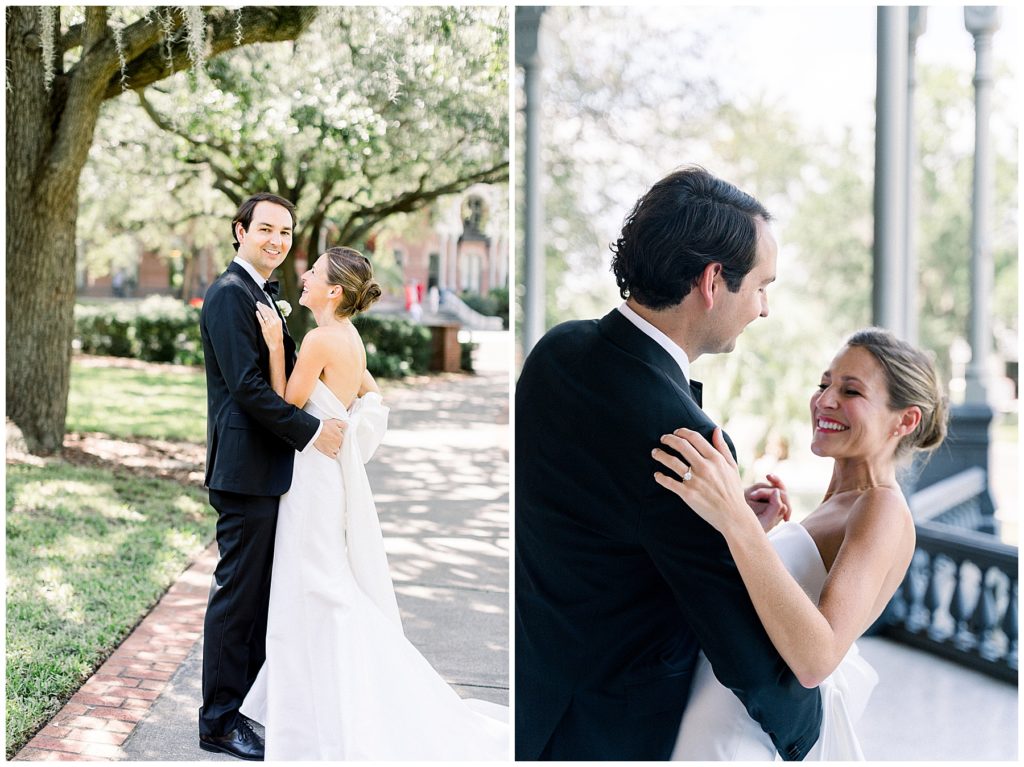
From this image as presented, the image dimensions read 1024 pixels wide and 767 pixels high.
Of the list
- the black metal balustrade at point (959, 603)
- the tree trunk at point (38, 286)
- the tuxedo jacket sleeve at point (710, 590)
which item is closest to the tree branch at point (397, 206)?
the tree trunk at point (38, 286)

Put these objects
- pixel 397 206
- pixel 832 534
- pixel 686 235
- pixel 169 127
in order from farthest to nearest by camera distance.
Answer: pixel 169 127, pixel 397 206, pixel 832 534, pixel 686 235

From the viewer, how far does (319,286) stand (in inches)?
98.4

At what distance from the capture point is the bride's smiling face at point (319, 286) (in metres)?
2.49

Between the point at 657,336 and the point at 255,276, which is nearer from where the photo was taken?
the point at 657,336

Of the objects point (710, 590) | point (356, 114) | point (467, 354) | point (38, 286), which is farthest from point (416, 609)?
point (38, 286)

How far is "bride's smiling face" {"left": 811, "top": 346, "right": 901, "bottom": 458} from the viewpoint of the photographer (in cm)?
224

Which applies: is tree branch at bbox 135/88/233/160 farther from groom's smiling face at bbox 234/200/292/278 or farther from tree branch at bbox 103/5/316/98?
groom's smiling face at bbox 234/200/292/278

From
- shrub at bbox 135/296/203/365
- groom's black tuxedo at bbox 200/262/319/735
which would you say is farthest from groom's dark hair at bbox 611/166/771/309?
shrub at bbox 135/296/203/365

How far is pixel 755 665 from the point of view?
1.88 m

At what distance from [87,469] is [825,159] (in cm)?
1349

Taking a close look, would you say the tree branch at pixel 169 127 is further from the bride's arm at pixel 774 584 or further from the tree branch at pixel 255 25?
the bride's arm at pixel 774 584

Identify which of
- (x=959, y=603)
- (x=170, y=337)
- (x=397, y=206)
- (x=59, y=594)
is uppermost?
(x=397, y=206)

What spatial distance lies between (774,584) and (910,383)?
2.32 feet

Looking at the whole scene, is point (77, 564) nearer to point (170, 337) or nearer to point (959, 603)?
point (170, 337)
